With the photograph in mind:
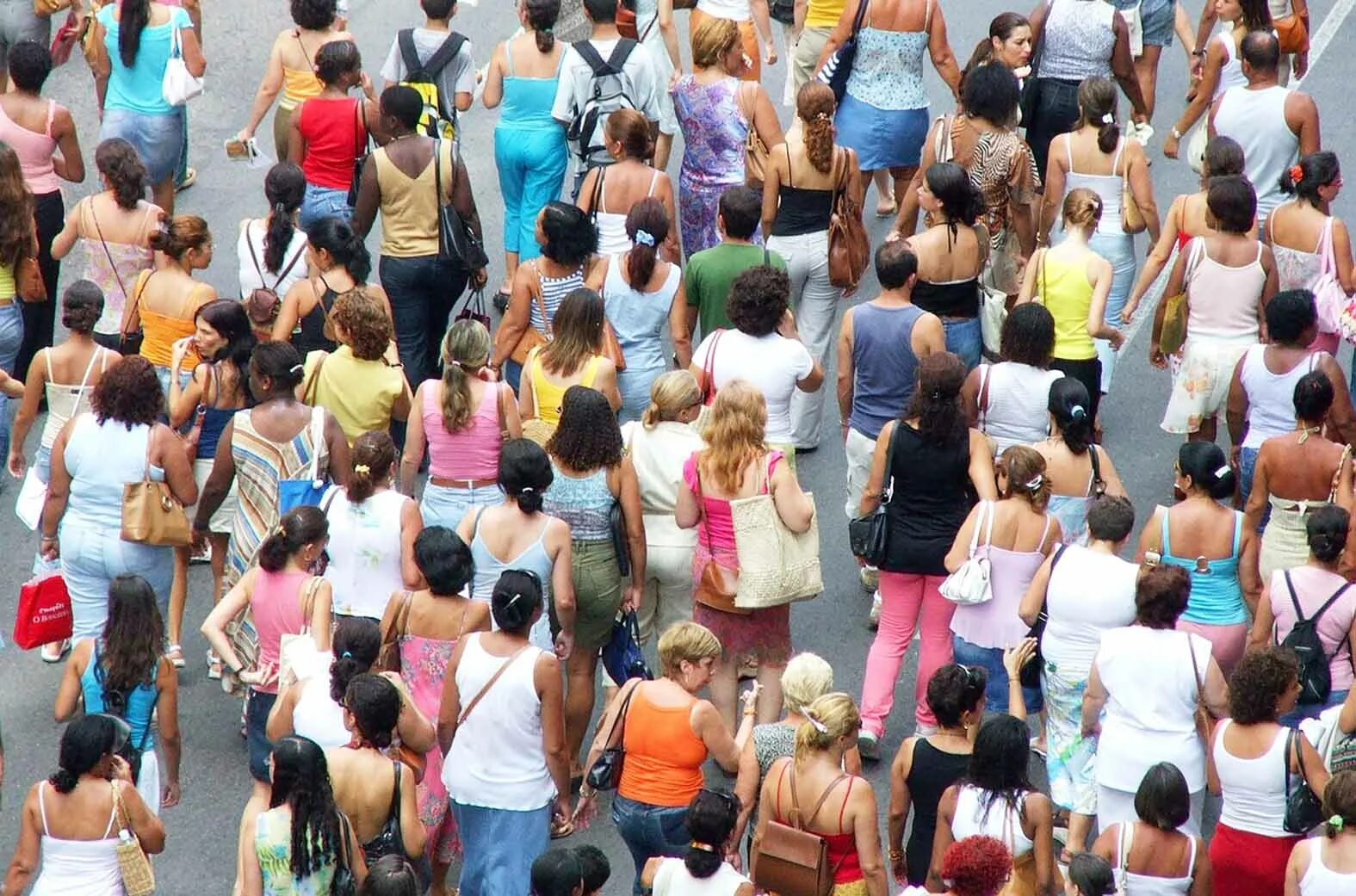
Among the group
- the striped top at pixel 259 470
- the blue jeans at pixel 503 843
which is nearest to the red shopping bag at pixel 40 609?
the striped top at pixel 259 470

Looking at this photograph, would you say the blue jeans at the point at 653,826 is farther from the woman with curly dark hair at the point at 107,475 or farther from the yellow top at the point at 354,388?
the woman with curly dark hair at the point at 107,475

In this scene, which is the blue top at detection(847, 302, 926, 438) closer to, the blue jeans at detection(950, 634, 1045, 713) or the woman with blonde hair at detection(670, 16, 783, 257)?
the blue jeans at detection(950, 634, 1045, 713)

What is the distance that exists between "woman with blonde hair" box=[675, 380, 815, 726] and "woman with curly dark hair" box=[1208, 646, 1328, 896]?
186cm

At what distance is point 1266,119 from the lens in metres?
10.8

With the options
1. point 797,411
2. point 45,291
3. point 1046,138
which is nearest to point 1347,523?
point 797,411

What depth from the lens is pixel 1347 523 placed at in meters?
7.92

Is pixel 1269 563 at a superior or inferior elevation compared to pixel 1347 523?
inferior

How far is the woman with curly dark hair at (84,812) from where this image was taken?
282 inches

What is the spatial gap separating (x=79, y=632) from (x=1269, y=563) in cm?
510

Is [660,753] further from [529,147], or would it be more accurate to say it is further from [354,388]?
[529,147]

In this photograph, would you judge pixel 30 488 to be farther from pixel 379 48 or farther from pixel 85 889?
pixel 379 48

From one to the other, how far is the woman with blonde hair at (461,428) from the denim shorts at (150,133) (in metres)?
3.97

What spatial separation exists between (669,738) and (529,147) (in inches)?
203

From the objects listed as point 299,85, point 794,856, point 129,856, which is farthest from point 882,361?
point 299,85
